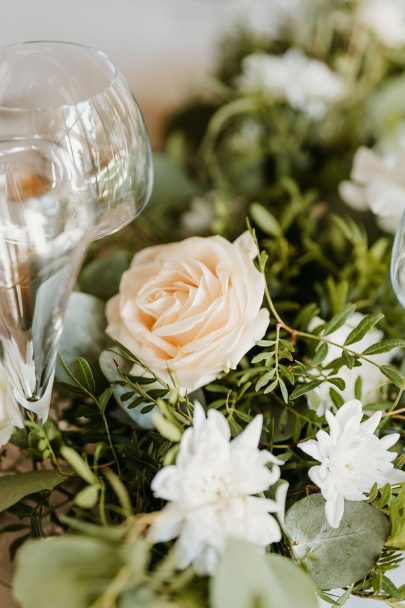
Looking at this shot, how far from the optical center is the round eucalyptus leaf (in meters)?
0.53

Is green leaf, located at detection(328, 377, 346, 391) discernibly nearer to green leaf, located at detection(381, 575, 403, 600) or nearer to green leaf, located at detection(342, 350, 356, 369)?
green leaf, located at detection(342, 350, 356, 369)

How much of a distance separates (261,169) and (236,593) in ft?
2.29

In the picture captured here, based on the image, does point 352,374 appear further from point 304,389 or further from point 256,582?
point 256,582

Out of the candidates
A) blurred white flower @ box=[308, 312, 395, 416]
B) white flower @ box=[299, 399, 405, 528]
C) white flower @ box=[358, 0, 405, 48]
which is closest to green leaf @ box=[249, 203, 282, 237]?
blurred white flower @ box=[308, 312, 395, 416]

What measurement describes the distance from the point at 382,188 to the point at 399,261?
18 cm

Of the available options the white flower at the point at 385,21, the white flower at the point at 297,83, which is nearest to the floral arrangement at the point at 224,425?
the white flower at the point at 297,83

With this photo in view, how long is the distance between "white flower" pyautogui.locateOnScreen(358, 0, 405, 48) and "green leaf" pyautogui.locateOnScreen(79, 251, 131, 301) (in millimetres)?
634

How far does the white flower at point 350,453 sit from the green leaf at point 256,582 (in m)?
0.08

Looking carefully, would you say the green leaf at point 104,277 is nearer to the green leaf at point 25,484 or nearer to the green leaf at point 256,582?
the green leaf at point 25,484

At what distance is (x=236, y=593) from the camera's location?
0.33 metres

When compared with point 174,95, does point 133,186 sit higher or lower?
higher

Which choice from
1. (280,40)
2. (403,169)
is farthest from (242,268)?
(280,40)

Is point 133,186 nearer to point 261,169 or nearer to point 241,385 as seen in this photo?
point 241,385

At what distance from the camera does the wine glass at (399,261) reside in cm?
51
